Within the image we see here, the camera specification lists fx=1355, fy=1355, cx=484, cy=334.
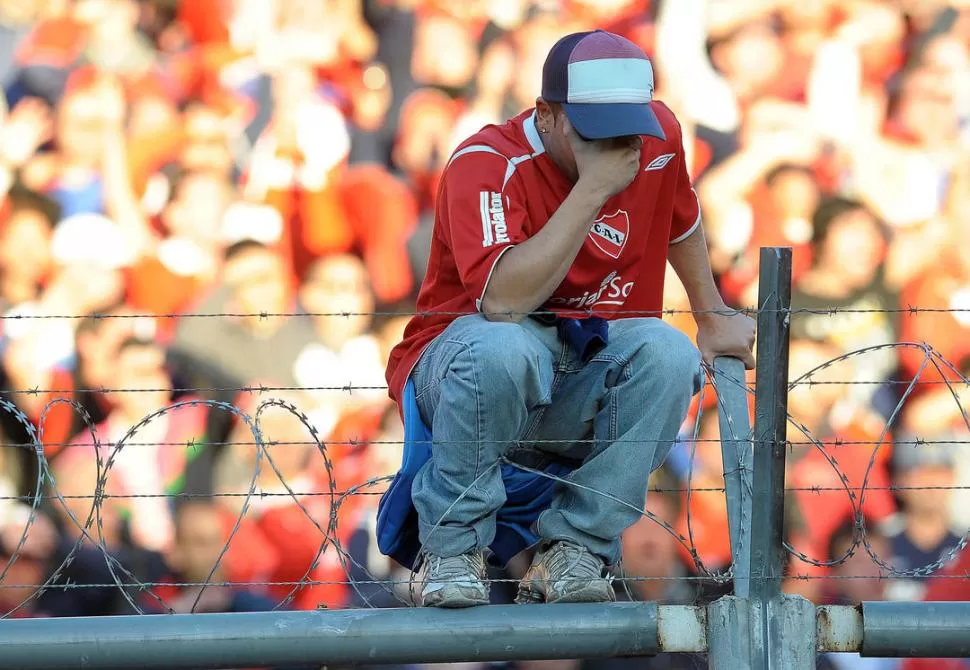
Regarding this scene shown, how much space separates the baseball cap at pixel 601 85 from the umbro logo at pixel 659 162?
7.3 inches

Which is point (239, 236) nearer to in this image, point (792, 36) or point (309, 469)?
point (309, 469)

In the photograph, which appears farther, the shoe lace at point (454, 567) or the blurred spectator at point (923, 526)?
the blurred spectator at point (923, 526)

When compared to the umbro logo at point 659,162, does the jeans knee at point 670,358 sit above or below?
below

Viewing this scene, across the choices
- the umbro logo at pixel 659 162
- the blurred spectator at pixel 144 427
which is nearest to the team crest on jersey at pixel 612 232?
the umbro logo at pixel 659 162

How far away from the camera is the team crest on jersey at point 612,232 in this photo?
2.59 m

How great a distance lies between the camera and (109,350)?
4441 millimetres

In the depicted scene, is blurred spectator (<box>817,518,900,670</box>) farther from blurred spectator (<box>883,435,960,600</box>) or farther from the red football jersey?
the red football jersey

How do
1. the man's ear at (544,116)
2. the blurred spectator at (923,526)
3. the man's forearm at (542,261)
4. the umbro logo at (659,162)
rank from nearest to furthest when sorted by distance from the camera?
the man's forearm at (542,261) < the man's ear at (544,116) < the umbro logo at (659,162) < the blurred spectator at (923,526)

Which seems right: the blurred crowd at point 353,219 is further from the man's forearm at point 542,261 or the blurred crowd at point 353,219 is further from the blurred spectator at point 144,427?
the man's forearm at point 542,261

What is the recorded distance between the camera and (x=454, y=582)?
2338 mm

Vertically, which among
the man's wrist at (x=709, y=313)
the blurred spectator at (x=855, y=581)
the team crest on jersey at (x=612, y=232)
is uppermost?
the team crest on jersey at (x=612, y=232)

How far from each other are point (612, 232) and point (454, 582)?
74 centimetres

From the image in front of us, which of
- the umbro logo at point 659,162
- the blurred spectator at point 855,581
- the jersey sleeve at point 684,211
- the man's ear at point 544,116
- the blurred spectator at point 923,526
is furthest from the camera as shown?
the blurred spectator at point 923,526

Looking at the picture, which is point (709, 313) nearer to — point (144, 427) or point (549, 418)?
point (549, 418)
